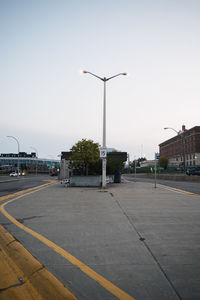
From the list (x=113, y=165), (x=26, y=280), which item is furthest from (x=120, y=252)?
(x=113, y=165)

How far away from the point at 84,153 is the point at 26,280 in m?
13.3

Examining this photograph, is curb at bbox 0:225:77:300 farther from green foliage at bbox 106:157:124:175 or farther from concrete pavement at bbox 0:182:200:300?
green foliage at bbox 106:157:124:175

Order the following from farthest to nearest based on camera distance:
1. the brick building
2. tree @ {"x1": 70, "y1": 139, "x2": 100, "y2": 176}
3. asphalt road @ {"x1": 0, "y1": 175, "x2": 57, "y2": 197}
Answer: the brick building, tree @ {"x1": 70, "y1": 139, "x2": 100, "y2": 176}, asphalt road @ {"x1": 0, "y1": 175, "x2": 57, "y2": 197}

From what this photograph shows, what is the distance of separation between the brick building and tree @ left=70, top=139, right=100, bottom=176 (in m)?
55.2

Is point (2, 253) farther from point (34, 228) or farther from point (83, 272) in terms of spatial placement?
point (83, 272)

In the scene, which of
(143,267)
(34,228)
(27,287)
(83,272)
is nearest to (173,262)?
(143,267)

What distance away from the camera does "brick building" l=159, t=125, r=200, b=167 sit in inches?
3052

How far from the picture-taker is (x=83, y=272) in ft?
8.89

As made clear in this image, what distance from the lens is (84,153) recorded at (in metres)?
15.8

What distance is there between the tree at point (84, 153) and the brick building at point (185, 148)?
5520 centimetres

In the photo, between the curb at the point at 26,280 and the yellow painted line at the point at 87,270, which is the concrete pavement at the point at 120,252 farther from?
the curb at the point at 26,280

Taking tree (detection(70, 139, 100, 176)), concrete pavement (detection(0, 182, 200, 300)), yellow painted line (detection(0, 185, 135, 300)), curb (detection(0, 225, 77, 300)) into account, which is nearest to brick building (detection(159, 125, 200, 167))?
tree (detection(70, 139, 100, 176))

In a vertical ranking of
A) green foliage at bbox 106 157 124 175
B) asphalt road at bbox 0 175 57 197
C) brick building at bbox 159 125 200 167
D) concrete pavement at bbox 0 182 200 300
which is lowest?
asphalt road at bbox 0 175 57 197

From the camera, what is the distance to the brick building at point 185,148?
77519mm
